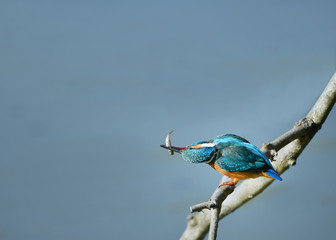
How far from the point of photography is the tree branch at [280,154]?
1.54m

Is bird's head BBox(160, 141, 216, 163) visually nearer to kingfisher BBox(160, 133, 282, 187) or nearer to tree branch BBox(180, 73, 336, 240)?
kingfisher BBox(160, 133, 282, 187)

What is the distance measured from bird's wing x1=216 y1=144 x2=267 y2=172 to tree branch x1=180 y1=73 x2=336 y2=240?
0.31 feet

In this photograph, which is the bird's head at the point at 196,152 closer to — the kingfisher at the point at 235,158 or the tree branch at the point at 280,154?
the kingfisher at the point at 235,158

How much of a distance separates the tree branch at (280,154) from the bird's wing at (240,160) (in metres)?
0.09

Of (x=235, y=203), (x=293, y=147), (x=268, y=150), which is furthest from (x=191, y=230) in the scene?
(x=268, y=150)

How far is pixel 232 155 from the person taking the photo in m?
1.29

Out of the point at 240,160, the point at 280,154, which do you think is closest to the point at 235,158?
the point at 240,160

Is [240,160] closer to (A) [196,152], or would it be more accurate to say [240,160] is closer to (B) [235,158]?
(B) [235,158]

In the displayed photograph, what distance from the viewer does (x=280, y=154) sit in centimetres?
192

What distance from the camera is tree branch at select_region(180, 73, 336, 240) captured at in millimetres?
1537

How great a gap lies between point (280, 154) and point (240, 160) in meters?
0.67

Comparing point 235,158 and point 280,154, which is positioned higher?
point 280,154

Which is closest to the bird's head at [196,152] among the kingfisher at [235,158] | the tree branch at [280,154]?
the kingfisher at [235,158]

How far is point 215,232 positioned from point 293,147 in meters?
0.74
